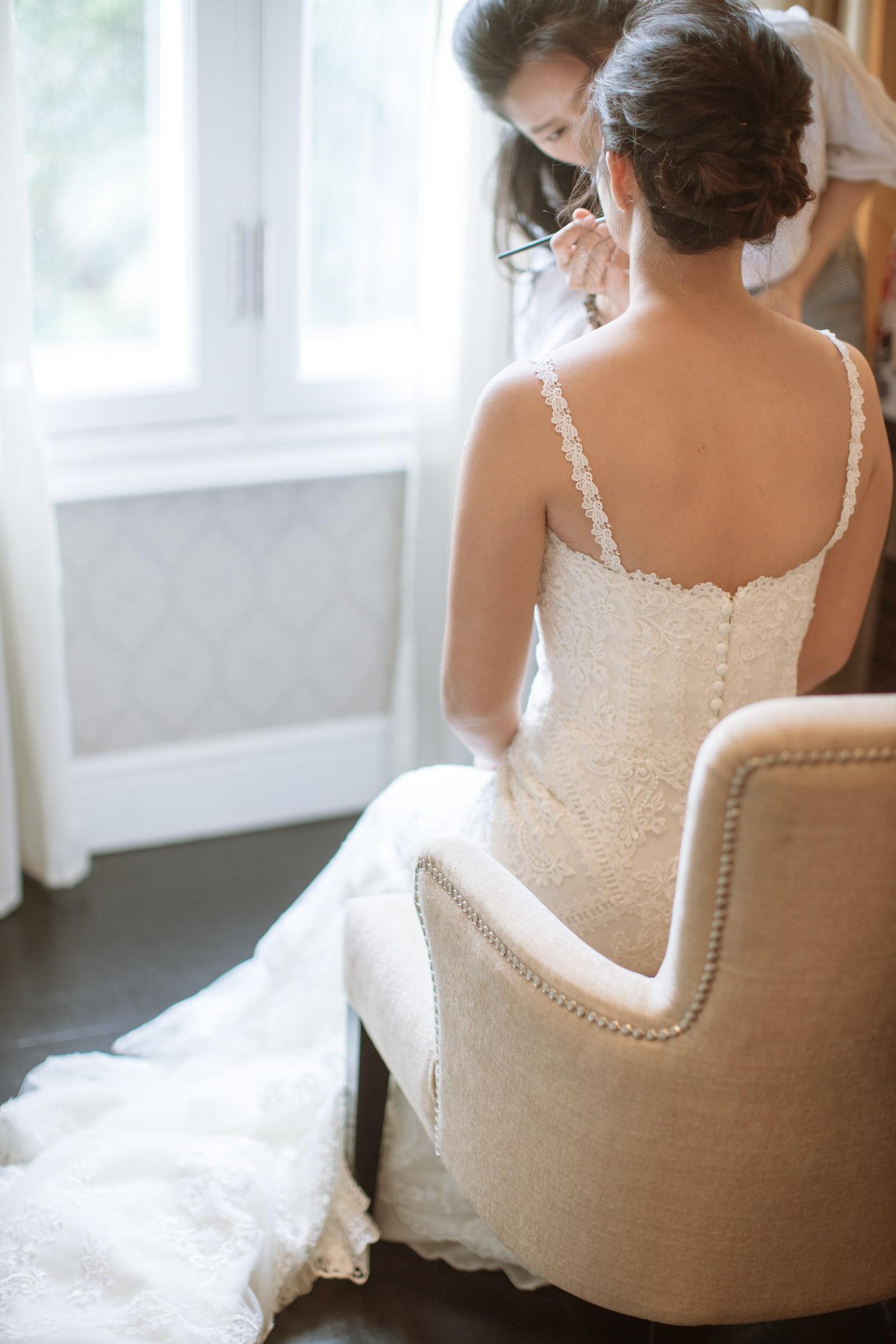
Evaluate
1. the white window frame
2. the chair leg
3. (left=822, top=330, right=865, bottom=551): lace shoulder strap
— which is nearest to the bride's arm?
(left=822, top=330, right=865, bottom=551): lace shoulder strap

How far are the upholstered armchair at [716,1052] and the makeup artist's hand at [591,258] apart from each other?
0.68 m

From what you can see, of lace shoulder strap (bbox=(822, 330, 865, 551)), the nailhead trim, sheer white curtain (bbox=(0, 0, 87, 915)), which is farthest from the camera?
sheer white curtain (bbox=(0, 0, 87, 915))

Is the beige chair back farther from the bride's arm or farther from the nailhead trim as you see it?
the bride's arm

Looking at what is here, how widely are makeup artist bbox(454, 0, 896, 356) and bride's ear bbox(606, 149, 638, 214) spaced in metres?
0.23

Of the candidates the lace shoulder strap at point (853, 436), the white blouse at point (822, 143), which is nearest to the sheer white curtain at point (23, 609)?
the white blouse at point (822, 143)

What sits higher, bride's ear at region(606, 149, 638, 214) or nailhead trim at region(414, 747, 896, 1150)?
bride's ear at region(606, 149, 638, 214)

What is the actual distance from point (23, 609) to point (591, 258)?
4.00ft

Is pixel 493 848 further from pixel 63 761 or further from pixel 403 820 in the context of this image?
pixel 63 761

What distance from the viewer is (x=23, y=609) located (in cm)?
223

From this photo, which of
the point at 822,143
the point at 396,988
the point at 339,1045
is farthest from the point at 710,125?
the point at 339,1045

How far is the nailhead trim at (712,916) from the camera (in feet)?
2.88

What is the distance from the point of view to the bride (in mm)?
1186

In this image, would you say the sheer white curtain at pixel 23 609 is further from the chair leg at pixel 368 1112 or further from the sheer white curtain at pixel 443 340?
the chair leg at pixel 368 1112

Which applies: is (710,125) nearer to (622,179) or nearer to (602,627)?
(622,179)
